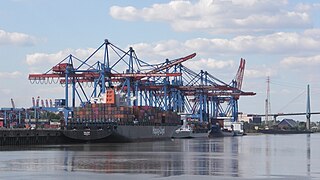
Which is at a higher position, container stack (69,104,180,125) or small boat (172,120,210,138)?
container stack (69,104,180,125)

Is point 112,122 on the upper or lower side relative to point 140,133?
upper

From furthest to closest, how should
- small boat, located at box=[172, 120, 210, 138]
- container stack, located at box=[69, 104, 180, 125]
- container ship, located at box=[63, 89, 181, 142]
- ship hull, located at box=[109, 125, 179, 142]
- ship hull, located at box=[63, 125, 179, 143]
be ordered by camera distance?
small boat, located at box=[172, 120, 210, 138], container stack, located at box=[69, 104, 180, 125], ship hull, located at box=[109, 125, 179, 142], container ship, located at box=[63, 89, 181, 142], ship hull, located at box=[63, 125, 179, 143]

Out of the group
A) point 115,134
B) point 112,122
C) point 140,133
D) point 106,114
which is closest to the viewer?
point 115,134

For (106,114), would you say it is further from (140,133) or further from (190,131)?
(190,131)

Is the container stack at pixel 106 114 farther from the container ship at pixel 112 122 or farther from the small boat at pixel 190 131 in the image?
the small boat at pixel 190 131

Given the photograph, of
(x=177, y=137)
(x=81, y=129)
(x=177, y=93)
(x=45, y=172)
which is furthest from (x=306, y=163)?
(x=177, y=93)

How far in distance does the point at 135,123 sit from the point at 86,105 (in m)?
9.43

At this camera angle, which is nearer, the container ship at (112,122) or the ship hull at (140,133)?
the container ship at (112,122)

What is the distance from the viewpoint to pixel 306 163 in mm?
55281

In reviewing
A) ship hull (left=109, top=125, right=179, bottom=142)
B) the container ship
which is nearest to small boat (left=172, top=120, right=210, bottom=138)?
ship hull (left=109, top=125, right=179, bottom=142)

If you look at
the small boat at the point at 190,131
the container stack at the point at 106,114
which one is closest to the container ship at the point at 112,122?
the container stack at the point at 106,114

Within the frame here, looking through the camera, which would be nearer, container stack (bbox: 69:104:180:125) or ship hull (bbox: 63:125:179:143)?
ship hull (bbox: 63:125:179:143)

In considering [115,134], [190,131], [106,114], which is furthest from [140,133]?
[190,131]

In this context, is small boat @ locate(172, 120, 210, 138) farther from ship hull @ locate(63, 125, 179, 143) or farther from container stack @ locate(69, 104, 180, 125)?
container stack @ locate(69, 104, 180, 125)
